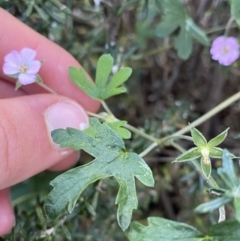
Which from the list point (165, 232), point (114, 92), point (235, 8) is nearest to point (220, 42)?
point (235, 8)

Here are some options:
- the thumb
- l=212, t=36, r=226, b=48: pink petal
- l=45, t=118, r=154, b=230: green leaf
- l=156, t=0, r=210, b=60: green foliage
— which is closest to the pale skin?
the thumb

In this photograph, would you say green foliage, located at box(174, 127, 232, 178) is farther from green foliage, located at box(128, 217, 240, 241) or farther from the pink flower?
the pink flower

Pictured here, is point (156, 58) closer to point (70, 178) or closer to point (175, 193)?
point (175, 193)

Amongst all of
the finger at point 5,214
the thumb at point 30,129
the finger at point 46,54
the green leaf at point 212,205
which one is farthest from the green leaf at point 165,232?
the finger at point 46,54

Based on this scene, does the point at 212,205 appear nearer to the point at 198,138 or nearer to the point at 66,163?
the point at 198,138

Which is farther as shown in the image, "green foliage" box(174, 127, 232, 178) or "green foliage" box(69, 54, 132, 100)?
"green foliage" box(69, 54, 132, 100)
